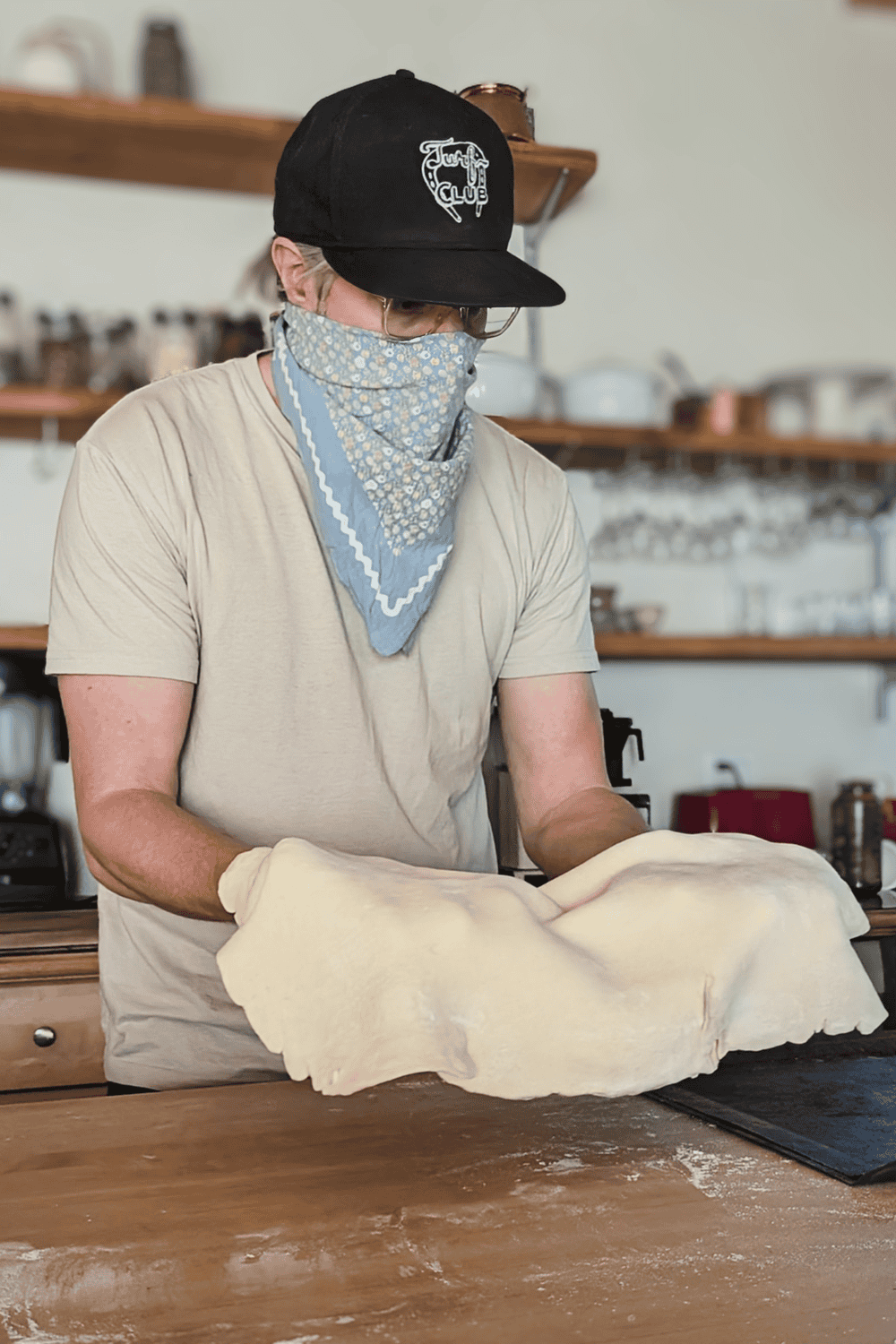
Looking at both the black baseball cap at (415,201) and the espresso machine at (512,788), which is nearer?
the black baseball cap at (415,201)

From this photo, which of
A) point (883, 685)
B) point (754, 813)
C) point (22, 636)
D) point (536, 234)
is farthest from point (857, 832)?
point (22, 636)

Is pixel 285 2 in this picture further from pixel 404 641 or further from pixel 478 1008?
pixel 478 1008

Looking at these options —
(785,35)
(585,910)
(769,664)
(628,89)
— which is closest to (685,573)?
(769,664)

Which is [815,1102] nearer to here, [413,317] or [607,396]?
[413,317]

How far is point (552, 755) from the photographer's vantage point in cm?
119

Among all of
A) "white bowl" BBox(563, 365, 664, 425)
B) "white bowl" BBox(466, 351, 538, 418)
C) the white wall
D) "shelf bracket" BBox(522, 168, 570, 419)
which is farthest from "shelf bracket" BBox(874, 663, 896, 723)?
"shelf bracket" BBox(522, 168, 570, 419)

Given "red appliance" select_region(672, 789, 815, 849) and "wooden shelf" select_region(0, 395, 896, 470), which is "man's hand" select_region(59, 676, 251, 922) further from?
"red appliance" select_region(672, 789, 815, 849)

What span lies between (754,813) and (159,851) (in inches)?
65.8

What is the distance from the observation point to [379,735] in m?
1.12

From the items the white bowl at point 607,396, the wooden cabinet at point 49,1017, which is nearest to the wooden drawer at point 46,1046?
the wooden cabinet at point 49,1017

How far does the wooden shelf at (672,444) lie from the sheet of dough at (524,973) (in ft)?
4.58

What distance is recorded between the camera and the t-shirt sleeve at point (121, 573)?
99 centimetres

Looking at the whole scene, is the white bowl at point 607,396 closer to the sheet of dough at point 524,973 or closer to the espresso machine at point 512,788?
the espresso machine at point 512,788

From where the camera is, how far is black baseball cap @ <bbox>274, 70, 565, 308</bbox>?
95 cm
